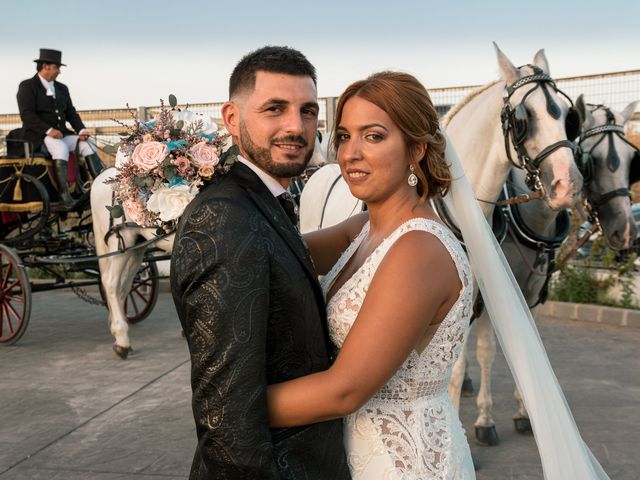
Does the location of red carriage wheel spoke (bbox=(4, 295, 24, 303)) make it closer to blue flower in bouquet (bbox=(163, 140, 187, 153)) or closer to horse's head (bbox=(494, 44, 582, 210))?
horse's head (bbox=(494, 44, 582, 210))

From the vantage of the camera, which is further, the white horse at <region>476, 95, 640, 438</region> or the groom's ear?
the white horse at <region>476, 95, 640, 438</region>

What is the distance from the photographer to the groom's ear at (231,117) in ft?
6.77

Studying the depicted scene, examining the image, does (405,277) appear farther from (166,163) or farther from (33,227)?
(33,227)

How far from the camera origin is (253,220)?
5.76 feet

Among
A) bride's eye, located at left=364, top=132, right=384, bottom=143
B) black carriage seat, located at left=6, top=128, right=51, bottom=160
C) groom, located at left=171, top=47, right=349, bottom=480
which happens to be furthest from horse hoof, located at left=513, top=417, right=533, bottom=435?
black carriage seat, located at left=6, top=128, right=51, bottom=160

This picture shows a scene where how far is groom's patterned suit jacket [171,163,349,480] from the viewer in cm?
165

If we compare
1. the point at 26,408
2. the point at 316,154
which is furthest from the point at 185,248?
the point at 316,154

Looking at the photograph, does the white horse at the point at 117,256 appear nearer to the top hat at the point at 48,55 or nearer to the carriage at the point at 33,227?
the carriage at the point at 33,227

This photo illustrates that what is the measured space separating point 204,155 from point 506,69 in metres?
3.39

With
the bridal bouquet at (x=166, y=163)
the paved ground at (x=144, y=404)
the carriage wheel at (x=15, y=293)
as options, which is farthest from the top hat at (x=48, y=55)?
the bridal bouquet at (x=166, y=163)

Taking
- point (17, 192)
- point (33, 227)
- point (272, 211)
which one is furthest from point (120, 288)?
point (272, 211)

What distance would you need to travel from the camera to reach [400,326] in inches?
72.9

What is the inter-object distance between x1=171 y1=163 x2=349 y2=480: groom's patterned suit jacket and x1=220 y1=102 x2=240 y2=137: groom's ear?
0.95 feet

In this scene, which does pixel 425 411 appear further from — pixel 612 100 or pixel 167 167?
pixel 612 100
